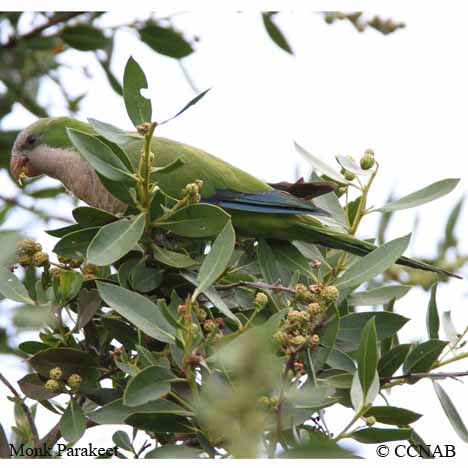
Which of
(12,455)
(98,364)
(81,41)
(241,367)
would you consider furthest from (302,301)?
(81,41)

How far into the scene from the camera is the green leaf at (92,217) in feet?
7.14

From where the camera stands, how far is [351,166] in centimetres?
230

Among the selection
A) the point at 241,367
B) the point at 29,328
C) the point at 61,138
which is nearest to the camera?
the point at 241,367

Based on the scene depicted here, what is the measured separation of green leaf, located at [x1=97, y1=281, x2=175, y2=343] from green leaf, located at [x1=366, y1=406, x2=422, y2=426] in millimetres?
583

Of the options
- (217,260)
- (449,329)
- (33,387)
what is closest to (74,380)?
(33,387)

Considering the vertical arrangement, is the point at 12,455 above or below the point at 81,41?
below

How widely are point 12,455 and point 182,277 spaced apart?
2.19 feet

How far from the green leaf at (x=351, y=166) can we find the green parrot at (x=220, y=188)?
20 cm

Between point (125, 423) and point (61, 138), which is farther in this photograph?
point (61, 138)

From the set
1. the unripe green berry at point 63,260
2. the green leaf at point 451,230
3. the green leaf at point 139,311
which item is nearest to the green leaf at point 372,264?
the green leaf at point 139,311

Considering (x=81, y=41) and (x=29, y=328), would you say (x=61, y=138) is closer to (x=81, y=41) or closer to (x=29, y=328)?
(x=81, y=41)

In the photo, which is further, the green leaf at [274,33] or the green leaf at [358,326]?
the green leaf at [274,33]

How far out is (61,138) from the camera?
334 centimetres

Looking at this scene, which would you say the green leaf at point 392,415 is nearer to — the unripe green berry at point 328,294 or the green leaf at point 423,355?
the green leaf at point 423,355
